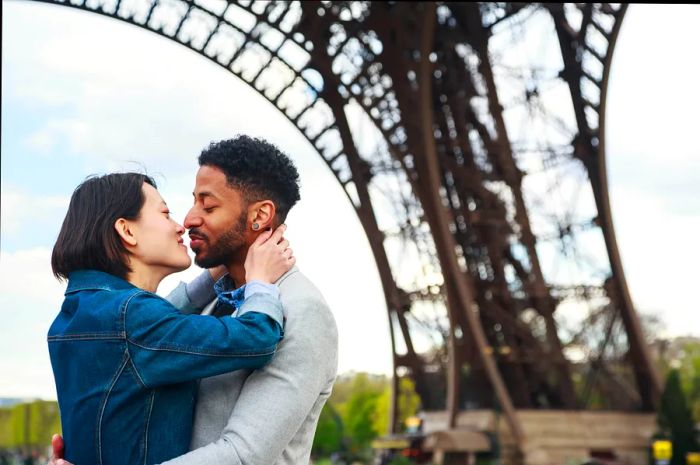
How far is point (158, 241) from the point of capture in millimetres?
2672

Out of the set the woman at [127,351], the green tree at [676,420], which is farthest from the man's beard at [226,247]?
the green tree at [676,420]

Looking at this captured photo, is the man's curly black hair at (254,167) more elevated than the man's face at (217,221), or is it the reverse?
the man's curly black hair at (254,167)

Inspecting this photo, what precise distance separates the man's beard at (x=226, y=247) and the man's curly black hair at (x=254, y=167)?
0.07 meters

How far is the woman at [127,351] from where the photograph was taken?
243 centimetres

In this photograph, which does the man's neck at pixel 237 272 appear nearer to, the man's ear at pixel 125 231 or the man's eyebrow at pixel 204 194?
the man's eyebrow at pixel 204 194

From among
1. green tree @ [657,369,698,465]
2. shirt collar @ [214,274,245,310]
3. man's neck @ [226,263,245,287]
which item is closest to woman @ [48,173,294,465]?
shirt collar @ [214,274,245,310]

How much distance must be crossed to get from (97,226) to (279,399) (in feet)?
1.85

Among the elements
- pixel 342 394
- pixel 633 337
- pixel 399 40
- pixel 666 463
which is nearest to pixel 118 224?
pixel 666 463

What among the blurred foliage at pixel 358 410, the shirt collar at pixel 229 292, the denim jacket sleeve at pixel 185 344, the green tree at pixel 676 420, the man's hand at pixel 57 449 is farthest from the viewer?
the blurred foliage at pixel 358 410

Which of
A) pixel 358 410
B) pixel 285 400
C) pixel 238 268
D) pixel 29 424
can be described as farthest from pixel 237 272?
pixel 358 410

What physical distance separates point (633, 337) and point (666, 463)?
11.9 feet

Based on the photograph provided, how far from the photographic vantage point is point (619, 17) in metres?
18.8

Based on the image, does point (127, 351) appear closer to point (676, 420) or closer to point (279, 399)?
point (279, 399)

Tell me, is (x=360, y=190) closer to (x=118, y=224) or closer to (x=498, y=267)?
(x=498, y=267)
